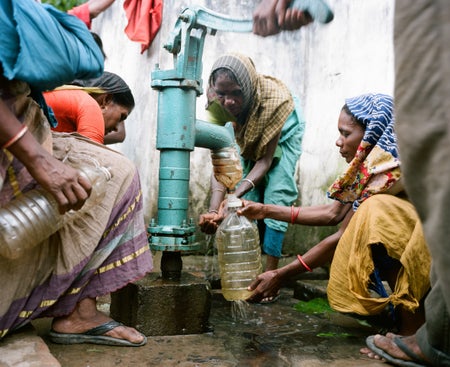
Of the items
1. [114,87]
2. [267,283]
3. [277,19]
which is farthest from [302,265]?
[277,19]

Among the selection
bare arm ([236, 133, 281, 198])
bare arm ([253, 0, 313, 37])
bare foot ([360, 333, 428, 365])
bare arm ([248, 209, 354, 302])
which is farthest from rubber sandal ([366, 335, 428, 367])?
bare arm ([253, 0, 313, 37])

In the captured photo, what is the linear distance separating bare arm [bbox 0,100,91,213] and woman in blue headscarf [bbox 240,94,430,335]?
115cm

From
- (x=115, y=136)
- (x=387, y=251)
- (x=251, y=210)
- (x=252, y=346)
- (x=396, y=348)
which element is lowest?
(x=252, y=346)

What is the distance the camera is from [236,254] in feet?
10.1

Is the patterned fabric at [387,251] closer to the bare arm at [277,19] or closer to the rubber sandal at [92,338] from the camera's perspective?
the rubber sandal at [92,338]

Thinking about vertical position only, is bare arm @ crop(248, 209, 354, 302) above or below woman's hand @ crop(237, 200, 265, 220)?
below

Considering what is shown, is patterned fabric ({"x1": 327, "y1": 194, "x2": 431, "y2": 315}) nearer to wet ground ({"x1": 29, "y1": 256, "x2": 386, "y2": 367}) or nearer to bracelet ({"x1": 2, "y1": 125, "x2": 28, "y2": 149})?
wet ground ({"x1": 29, "y1": 256, "x2": 386, "y2": 367})

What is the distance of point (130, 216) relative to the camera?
88.9 inches

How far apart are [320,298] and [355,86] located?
1851 millimetres

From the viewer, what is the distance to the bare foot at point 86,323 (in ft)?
7.04

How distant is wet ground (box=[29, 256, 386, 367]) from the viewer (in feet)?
6.77

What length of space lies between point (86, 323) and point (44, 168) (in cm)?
79

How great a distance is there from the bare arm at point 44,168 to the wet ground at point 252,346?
26.9 inches

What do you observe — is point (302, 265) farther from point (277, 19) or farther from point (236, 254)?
point (277, 19)
